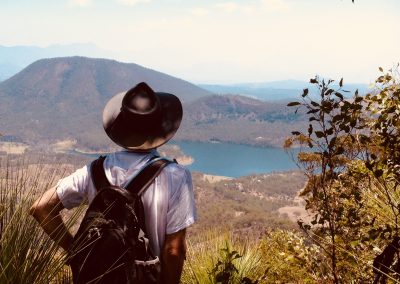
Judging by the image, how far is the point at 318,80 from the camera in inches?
111

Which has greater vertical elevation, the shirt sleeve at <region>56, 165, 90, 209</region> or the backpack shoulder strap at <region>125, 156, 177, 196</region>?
the backpack shoulder strap at <region>125, 156, 177, 196</region>

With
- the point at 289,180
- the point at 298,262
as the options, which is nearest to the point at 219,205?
the point at 289,180

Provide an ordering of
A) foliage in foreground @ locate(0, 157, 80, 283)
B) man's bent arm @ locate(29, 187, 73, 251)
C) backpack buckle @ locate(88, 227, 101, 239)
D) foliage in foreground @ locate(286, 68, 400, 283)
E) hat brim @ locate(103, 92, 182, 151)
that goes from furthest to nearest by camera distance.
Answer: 1. foliage in foreground @ locate(286, 68, 400, 283)
2. hat brim @ locate(103, 92, 182, 151)
3. man's bent arm @ locate(29, 187, 73, 251)
4. backpack buckle @ locate(88, 227, 101, 239)
5. foliage in foreground @ locate(0, 157, 80, 283)

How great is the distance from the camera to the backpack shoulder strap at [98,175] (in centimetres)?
175

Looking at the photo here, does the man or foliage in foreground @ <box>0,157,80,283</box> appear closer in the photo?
foliage in foreground @ <box>0,157,80,283</box>

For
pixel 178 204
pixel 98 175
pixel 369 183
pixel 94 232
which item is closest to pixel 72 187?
pixel 98 175

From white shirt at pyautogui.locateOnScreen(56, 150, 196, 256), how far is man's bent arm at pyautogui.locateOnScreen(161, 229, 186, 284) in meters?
0.03

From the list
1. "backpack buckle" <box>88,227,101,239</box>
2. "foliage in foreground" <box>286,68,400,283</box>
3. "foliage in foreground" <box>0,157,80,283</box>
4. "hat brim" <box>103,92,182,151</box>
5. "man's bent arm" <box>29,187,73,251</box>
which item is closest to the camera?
"foliage in foreground" <box>0,157,80,283</box>

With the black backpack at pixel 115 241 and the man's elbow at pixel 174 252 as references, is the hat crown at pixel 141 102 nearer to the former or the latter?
the black backpack at pixel 115 241

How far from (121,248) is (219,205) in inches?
4389

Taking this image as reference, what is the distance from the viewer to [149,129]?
1.85 metres

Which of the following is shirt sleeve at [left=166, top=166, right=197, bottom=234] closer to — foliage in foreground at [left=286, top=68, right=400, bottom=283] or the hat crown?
the hat crown

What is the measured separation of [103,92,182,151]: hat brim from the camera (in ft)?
5.98

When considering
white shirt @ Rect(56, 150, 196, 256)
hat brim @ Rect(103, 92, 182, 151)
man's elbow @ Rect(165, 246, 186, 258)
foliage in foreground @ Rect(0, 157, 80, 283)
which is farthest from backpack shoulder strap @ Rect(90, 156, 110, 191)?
man's elbow @ Rect(165, 246, 186, 258)
